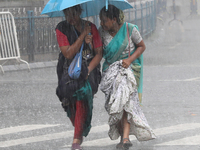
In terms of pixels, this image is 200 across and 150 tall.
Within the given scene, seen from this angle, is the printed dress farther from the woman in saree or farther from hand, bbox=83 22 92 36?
hand, bbox=83 22 92 36

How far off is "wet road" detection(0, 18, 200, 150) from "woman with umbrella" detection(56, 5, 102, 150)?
454 mm

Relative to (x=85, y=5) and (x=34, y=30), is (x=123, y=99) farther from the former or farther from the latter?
(x=34, y=30)

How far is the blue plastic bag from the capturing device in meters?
4.51

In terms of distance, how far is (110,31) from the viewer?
4738 mm

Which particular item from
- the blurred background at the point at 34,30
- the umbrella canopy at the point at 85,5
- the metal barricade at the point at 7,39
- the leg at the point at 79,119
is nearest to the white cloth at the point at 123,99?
the leg at the point at 79,119

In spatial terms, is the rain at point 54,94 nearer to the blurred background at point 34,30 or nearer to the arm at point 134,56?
the blurred background at point 34,30

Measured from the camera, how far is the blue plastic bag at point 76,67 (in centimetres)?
451

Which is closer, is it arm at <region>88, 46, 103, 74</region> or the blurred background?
arm at <region>88, 46, 103, 74</region>

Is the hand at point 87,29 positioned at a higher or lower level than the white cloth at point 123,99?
higher

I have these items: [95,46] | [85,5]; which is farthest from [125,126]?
[85,5]

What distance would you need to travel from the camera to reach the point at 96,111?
674 cm

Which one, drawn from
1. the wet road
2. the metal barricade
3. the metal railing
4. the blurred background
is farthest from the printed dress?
the metal railing

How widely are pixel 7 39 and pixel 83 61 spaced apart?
24.2 ft

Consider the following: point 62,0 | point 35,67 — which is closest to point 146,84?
point 35,67
